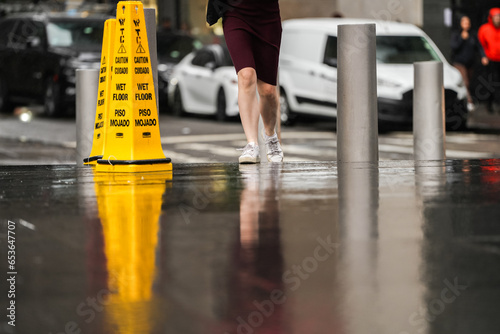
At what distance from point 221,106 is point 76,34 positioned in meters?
3.26

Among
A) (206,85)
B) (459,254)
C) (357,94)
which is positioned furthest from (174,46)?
(459,254)

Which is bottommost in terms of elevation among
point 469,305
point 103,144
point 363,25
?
point 469,305

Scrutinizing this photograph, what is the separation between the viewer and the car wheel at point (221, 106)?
62.0 feet

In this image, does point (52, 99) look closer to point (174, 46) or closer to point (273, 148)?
point (174, 46)

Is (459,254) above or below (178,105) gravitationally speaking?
below

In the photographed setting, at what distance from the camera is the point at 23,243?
14.1ft

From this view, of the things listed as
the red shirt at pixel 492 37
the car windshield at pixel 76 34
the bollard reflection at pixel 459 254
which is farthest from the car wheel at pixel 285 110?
the bollard reflection at pixel 459 254

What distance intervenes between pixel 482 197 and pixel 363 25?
142 inches

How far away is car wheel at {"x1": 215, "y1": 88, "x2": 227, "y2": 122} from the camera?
18906 millimetres

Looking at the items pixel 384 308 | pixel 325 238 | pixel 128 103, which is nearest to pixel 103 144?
pixel 128 103

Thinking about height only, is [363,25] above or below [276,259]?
above

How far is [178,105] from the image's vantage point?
67.1 feet

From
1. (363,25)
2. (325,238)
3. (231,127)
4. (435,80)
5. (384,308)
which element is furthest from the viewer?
(231,127)

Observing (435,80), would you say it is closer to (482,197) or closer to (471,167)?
(471,167)
